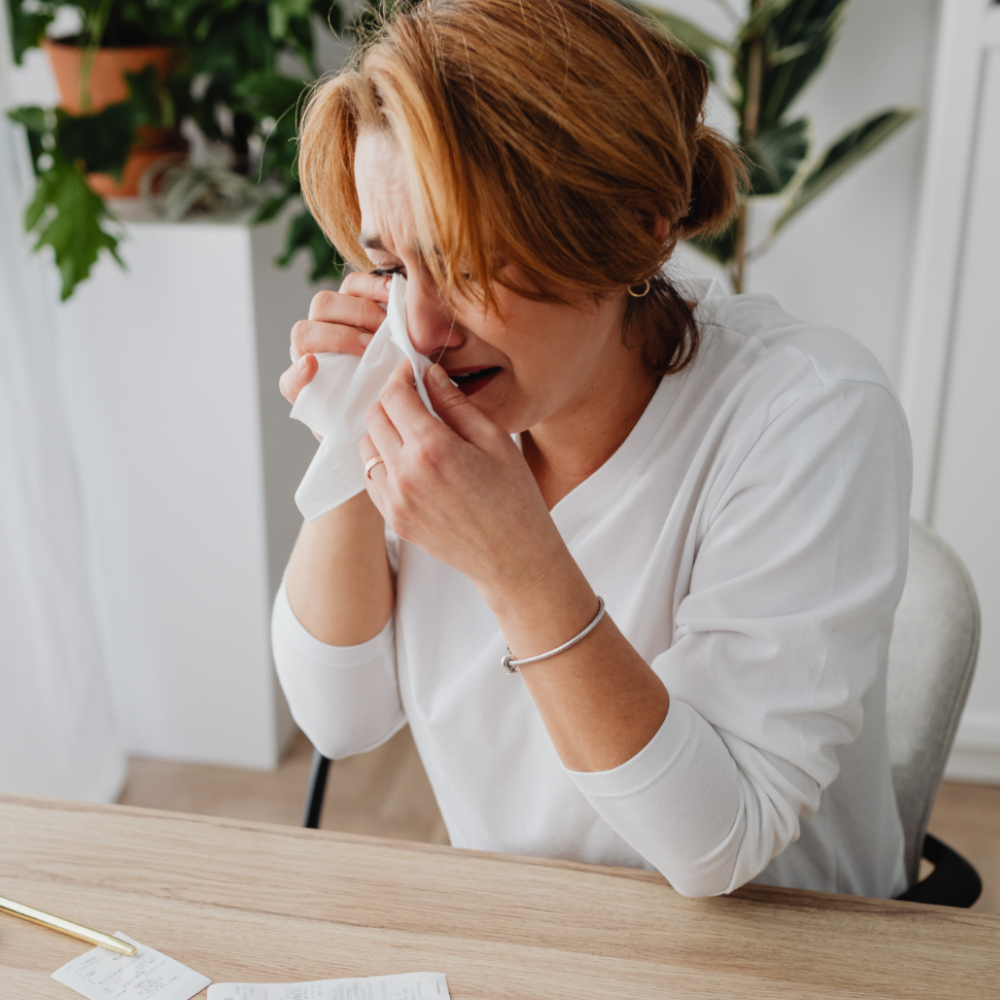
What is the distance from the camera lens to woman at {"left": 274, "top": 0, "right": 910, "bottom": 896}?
0.75m

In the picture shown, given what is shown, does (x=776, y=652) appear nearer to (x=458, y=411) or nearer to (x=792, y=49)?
(x=458, y=411)

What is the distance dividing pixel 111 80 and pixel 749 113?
1.18 metres

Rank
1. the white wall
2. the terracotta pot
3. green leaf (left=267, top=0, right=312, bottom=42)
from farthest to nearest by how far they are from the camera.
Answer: the white wall, the terracotta pot, green leaf (left=267, top=0, right=312, bottom=42)

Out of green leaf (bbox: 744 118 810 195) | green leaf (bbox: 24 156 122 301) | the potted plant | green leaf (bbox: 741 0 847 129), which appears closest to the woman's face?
the potted plant

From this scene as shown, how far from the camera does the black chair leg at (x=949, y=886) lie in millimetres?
975

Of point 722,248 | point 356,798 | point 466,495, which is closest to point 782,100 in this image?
point 722,248

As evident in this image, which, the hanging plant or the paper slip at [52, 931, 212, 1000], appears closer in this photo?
the paper slip at [52, 931, 212, 1000]

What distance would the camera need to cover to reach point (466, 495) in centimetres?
78

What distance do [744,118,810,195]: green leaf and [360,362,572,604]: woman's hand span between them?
1.25m

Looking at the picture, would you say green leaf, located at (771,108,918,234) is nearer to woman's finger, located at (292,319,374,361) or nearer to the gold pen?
woman's finger, located at (292,319,374,361)

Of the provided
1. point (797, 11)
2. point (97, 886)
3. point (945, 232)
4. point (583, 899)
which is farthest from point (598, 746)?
point (797, 11)

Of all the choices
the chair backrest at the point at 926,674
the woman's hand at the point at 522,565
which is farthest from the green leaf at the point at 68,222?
the chair backrest at the point at 926,674

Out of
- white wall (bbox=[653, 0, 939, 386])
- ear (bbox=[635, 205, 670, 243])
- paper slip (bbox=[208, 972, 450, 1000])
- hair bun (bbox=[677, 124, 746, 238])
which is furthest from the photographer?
white wall (bbox=[653, 0, 939, 386])

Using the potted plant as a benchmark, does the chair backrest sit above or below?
below
